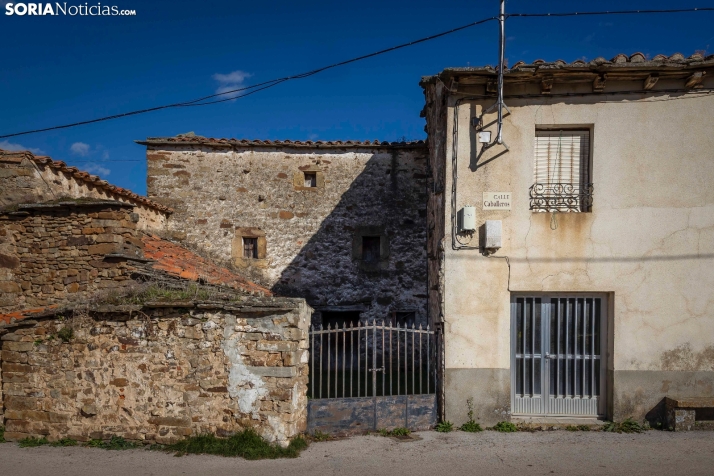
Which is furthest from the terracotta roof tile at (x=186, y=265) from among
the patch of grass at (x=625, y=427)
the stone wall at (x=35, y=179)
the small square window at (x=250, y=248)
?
the patch of grass at (x=625, y=427)

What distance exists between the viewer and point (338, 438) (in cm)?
623

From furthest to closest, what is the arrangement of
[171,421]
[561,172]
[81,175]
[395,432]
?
[81,175]
[561,172]
[395,432]
[171,421]

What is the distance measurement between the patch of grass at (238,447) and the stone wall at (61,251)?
3097mm

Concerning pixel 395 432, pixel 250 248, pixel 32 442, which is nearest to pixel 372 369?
pixel 395 432

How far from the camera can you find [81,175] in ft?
28.1

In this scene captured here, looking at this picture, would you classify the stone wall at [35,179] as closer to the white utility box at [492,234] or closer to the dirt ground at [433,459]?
the dirt ground at [433,459]

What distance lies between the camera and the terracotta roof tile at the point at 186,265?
7976 mm

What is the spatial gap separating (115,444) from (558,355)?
6775mm

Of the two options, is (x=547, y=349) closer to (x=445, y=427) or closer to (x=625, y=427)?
(x=625, y=427)

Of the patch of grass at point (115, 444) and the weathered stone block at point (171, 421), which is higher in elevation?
the weathered stone block at point (171, 421)

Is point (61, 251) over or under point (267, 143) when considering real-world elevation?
under

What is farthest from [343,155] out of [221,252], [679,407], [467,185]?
[679,407]

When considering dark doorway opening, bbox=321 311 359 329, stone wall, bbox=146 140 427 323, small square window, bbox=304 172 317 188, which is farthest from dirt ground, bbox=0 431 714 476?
small square window, bbox=304 172 317 188

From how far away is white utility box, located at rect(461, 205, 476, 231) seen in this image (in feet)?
21.7
